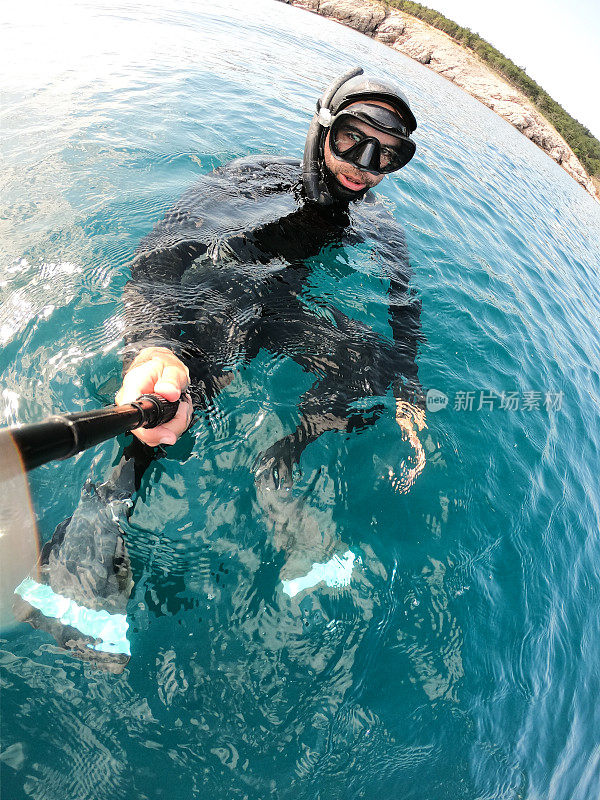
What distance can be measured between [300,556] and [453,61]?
34.7 metres

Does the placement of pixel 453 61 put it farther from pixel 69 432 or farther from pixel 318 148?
pixel 69 432

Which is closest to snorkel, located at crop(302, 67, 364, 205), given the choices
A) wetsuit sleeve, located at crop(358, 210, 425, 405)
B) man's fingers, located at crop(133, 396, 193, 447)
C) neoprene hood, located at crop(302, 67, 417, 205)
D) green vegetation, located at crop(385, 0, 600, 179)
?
neoprene hood, located at crop(302, 67, 417, 205)

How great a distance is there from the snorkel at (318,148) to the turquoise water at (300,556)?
653mm

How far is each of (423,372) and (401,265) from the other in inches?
45.1

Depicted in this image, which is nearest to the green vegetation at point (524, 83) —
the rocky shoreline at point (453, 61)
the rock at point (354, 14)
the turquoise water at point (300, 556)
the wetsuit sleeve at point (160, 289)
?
the rocky shoreline at point (453, 61)

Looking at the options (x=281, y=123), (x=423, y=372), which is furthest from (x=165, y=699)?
(x=281, y=123)

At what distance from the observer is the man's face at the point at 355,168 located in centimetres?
304

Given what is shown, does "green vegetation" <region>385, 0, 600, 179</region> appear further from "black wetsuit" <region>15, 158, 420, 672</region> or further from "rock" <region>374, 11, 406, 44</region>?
"black wetsuit" <region>15, 158, 420, 672</region>

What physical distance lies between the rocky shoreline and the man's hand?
2435cm

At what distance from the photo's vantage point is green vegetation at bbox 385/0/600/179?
2411cm

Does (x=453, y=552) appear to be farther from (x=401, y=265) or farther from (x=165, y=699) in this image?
(x=401, y=265)

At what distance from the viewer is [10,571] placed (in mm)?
1941

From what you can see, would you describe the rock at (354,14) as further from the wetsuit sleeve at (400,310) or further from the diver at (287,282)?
the diver at (287,282)

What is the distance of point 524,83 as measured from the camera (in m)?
27.9
